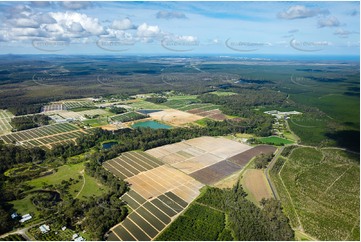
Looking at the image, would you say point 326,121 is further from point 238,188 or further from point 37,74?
point 37,74

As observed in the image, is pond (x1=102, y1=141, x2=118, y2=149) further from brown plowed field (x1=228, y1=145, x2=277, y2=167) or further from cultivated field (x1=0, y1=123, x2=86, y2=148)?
brown plowed field (x1=228, y1=145, x2=277, y2=167)

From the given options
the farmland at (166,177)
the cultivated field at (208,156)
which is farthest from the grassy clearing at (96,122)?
the cultivated field at (208,156)

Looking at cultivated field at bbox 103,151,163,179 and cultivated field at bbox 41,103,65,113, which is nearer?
cultivated field at bbox 103,151,163,179

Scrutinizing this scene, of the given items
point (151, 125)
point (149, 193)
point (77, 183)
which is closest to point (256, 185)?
point (149, 193)

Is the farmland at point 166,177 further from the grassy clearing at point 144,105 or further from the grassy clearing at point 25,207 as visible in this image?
the grassy clearing at point 144,105

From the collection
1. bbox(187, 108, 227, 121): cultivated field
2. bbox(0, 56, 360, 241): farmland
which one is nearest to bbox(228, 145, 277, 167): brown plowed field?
bbox(0, 56, 360, 241): farmland

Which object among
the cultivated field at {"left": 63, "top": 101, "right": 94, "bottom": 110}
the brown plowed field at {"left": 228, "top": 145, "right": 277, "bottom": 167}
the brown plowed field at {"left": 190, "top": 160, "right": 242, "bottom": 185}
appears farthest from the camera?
the cultivated field at {"left": 63, "top": 101, "right": 94, "bottom": 110}
